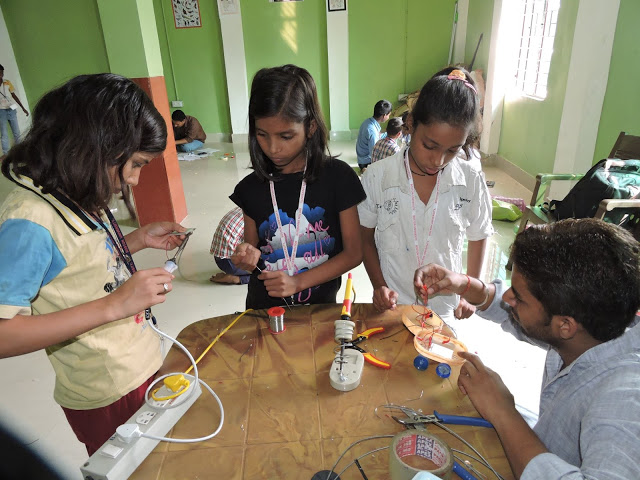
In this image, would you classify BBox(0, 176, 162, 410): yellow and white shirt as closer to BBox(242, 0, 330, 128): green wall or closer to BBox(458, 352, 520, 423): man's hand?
BBox(458, 352, 520, 423): man's hand

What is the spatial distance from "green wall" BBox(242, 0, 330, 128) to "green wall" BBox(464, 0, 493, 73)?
2860 mm

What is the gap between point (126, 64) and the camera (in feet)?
14.2

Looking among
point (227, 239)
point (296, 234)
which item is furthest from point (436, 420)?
point (227, 239)

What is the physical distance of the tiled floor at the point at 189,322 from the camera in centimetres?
214

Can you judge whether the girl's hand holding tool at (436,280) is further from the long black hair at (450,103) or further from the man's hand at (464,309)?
the long black hair at (450,103)

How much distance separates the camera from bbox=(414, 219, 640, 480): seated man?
804 mm

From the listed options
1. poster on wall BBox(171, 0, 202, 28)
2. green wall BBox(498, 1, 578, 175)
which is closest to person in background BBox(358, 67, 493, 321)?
green wall BBox(498, 1, 578, 175)

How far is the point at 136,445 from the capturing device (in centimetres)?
89

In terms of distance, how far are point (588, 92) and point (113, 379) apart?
475 centimetres

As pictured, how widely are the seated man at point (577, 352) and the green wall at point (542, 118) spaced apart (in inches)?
180

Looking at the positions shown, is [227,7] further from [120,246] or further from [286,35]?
[120,246]

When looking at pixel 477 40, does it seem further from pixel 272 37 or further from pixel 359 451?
pixel 359 451

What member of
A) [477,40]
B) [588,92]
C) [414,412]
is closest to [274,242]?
[414,412]

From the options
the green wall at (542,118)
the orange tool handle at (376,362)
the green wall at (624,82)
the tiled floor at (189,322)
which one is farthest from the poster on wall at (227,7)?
the orange tool handle at (376,362)
